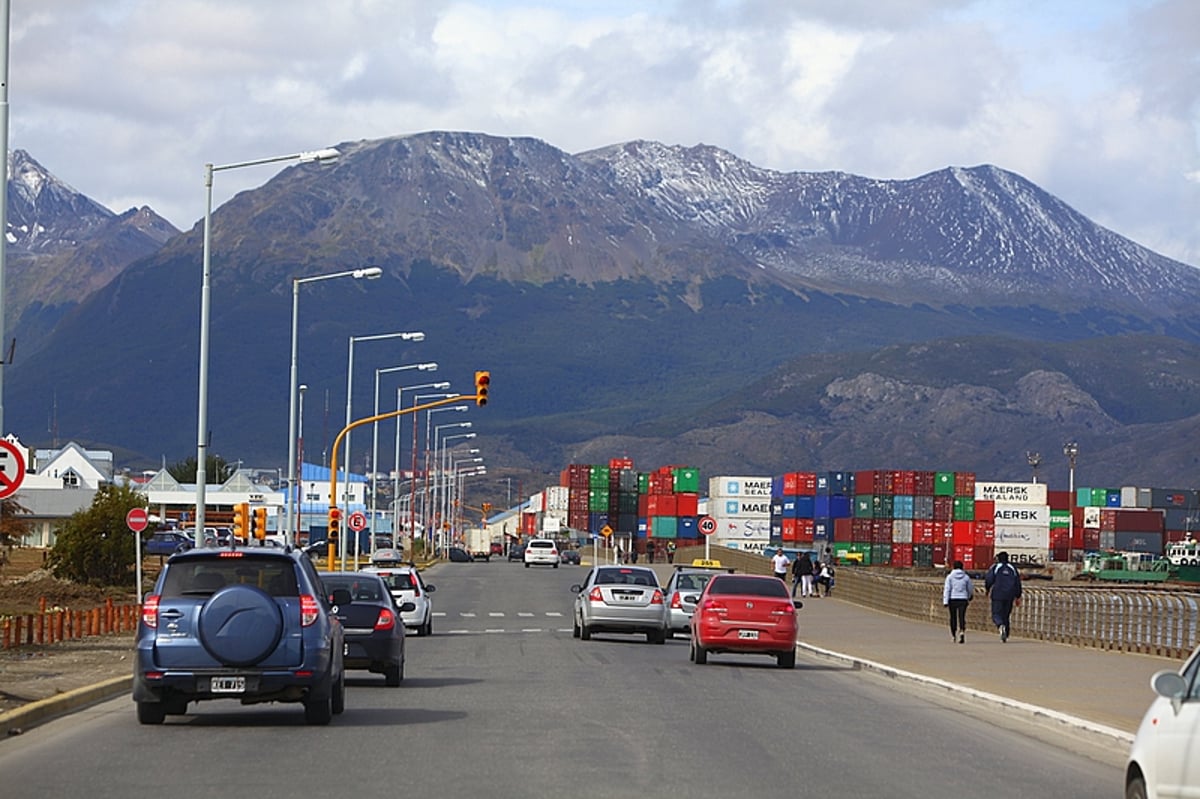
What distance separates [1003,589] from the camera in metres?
39.2

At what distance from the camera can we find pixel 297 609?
707 inches

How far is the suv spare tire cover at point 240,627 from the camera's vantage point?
17.7m

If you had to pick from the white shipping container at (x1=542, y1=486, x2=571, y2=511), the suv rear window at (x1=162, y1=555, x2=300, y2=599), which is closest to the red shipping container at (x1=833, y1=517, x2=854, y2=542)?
the white shipping container at (x1=542, y1=486, x2=571, y2=511)

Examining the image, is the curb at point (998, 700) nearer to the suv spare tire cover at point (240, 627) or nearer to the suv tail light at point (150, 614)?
the suv spare tire cover at point (240, 627)

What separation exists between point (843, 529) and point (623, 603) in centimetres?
9237

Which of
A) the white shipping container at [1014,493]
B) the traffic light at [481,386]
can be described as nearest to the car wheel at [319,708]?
the traffic light at [481,386]

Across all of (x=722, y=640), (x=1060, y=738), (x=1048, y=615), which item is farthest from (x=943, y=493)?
(x=1060, y=738)

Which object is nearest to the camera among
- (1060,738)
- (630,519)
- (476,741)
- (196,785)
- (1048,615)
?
(196,785)

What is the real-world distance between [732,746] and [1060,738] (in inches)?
169

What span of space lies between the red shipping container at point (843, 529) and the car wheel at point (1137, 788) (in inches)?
4547

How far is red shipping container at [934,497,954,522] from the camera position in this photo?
121 m

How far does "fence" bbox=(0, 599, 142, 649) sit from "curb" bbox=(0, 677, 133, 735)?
19.5 ft

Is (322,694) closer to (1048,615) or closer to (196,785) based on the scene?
(196,785)

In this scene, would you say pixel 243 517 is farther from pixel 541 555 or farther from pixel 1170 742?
pixel 541 555
